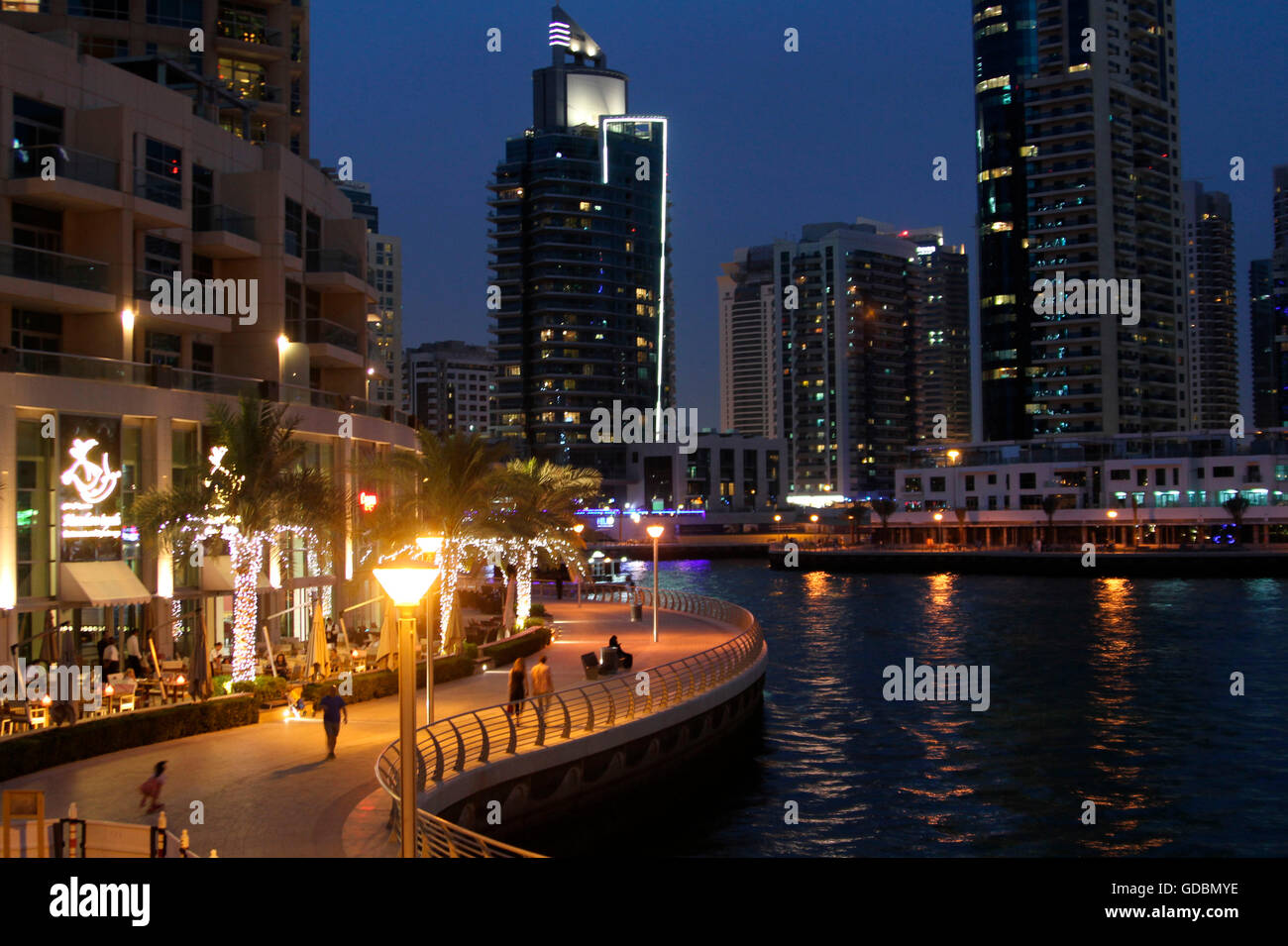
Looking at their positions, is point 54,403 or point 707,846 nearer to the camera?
point 707,846

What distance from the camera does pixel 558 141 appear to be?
182m

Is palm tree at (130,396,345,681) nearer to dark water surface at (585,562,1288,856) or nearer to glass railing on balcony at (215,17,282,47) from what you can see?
dark water surface at (585,562,1288,856)

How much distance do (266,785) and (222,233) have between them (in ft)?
76.9

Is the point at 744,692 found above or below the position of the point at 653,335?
below

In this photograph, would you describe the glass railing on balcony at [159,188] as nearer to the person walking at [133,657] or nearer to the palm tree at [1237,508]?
the person walking at [133,657]

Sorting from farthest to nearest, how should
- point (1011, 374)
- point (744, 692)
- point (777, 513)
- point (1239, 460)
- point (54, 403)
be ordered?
1. point (777, 513)
2. point (1011, 374)
3. point (1239, 460)
4. point (744, 692)
5. point (54, 403)

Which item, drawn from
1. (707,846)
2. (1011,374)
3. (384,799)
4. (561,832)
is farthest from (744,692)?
(1011,374)

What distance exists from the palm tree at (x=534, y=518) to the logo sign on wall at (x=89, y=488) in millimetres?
11818

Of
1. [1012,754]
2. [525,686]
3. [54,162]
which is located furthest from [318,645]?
[1012,754]

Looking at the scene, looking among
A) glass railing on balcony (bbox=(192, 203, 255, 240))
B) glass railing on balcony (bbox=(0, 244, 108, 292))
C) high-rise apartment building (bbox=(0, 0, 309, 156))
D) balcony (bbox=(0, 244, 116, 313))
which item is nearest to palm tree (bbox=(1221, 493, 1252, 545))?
high-rise apartment building (bbox=(0, 0, 309, 156))

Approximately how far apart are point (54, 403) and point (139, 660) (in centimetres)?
608

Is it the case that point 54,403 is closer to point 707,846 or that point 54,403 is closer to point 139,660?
point 139,660

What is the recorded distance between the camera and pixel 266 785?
61.5 ft

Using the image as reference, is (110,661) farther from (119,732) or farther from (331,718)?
(331,718)
